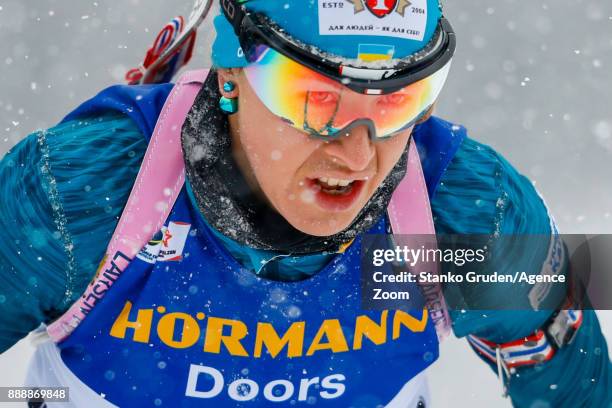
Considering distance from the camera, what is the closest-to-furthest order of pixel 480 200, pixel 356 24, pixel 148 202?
pixel 356 24, pixel 148 202, pixel 480 200

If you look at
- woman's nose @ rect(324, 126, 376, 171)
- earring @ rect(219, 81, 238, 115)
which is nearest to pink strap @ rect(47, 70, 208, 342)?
earring @ rect(219, 81, 238, 115)

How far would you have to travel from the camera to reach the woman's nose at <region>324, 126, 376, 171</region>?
202 cm

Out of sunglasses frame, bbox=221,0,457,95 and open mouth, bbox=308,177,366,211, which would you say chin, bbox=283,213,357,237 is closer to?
open mouth, bbox=308,177,366,211

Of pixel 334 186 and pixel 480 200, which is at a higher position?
pixel 334 186

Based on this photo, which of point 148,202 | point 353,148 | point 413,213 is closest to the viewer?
point 353,148

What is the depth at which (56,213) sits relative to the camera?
2.19m

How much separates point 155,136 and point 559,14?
5155 millimetres

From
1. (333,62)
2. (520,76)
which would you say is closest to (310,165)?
(333,62)

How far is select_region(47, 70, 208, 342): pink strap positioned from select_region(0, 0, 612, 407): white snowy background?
3795mm

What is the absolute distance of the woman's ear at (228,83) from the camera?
2186mm

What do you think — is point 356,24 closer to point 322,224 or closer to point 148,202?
point 322,224

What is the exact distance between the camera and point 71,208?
2.20m

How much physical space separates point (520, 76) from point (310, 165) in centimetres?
496

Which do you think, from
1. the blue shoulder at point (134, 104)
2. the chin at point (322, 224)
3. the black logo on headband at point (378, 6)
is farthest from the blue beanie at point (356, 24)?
the blue shoulder at point (134, 104)
